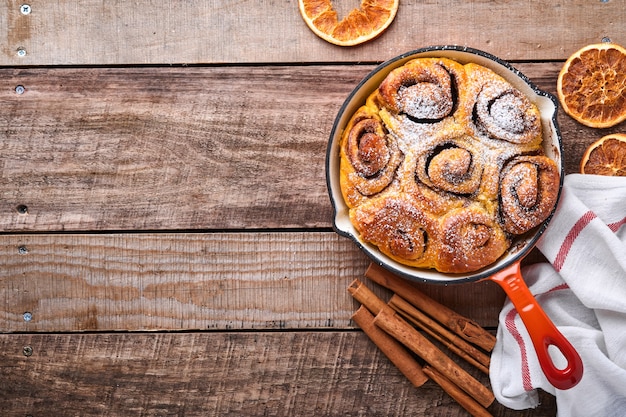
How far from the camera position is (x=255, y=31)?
162cm

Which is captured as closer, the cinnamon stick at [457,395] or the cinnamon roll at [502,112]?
the cinnamon roll at [502,112]

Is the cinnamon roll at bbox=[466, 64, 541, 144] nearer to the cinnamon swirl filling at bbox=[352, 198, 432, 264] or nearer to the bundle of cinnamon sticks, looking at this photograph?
the cinnamon swirl filling at bbox=[352, 198, 432, 264]

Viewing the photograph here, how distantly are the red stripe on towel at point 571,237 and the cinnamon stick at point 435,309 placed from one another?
25cm

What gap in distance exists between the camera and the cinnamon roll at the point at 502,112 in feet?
4.58

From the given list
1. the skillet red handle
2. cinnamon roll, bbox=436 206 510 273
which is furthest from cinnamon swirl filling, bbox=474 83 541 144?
the skillet red handle

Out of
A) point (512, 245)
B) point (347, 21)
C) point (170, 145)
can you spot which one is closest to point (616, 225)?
point (512, 245)

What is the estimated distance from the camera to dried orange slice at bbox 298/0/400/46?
1596 millimetres

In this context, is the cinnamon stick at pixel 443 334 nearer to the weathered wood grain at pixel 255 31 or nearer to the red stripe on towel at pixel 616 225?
the red stripe on towel at pixel 616 225

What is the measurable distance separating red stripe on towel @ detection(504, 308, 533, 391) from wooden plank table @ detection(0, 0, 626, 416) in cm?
7

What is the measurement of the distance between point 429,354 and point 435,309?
0.11m

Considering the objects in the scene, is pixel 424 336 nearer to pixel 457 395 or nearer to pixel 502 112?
pixel 457 395

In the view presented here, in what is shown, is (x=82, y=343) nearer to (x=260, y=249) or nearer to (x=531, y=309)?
(x=260, y=249)

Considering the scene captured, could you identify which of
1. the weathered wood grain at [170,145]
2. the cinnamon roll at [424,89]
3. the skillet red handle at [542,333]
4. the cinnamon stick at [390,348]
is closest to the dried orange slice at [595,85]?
the weathered wood grain at [170,145]

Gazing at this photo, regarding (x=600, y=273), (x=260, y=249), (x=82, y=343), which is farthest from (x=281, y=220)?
(x=600, y=273)
